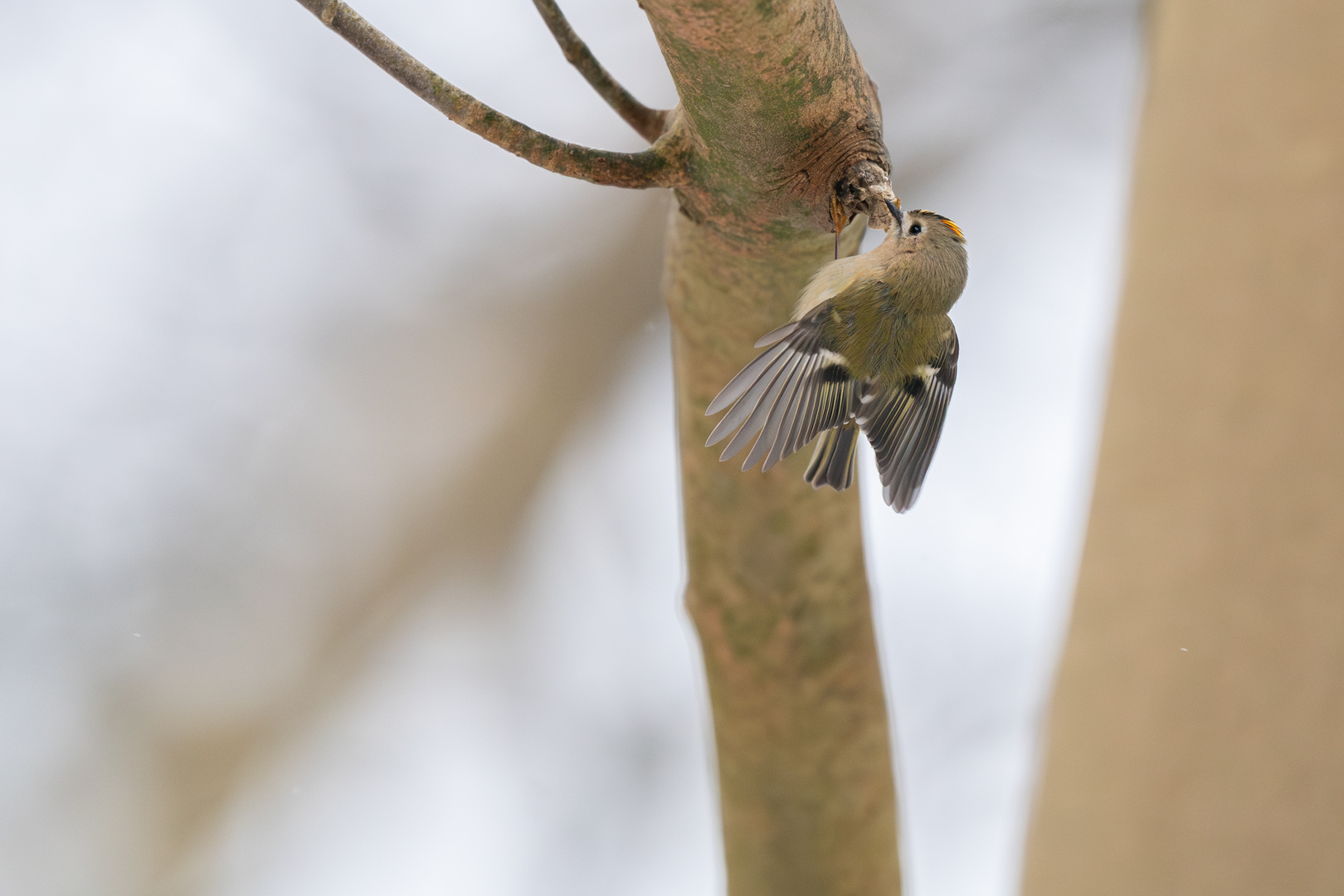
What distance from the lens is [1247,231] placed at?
375 mm

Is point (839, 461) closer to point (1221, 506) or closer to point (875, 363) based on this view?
point (875, 363)

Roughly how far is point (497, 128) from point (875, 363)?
145 mm

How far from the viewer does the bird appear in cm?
31

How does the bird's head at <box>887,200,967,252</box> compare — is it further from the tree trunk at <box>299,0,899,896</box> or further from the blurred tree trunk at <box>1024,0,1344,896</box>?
the blurred tree trunk at <box>1024,0,1344,896</box>

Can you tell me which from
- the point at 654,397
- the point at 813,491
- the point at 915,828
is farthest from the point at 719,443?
the point at 915,828

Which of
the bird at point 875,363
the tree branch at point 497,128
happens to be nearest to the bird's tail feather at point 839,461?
the bird at point 875,363

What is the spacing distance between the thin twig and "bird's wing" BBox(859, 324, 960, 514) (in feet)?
0.53

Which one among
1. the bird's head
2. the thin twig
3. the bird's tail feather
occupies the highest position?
the thin twig

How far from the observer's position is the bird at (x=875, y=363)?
310 millimetres

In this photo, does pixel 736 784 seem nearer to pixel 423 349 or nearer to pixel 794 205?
pixel 794 205

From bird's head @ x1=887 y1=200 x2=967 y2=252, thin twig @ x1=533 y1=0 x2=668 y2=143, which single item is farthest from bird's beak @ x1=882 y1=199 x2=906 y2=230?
thin twig @ x1=533 y1=0 x2=668 y2=143

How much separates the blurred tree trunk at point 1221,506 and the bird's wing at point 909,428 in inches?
5.2

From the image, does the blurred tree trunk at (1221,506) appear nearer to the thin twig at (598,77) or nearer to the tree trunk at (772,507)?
the tree trunk at (772,507)

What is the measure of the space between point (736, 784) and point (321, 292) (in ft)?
2.34
